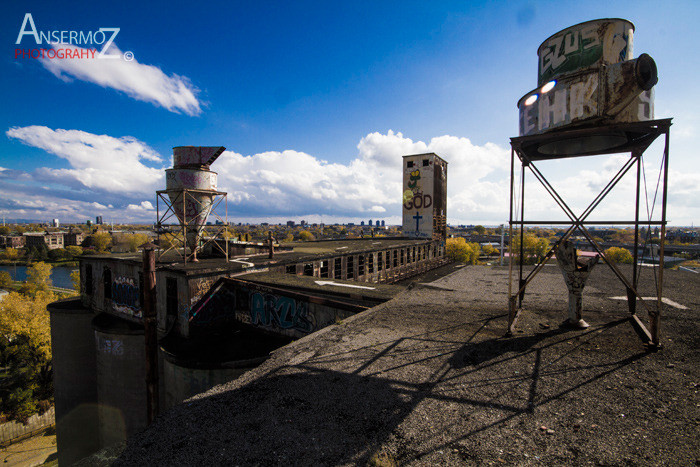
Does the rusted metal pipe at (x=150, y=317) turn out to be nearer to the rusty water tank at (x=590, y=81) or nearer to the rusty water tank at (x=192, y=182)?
the rusty water tank at (x=192, y=182)

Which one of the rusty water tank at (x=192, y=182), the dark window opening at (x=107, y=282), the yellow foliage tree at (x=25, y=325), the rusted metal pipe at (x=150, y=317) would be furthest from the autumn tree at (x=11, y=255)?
the rusted metal pipe at (x=150, y=317)

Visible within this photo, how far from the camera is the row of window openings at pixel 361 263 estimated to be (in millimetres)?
20281

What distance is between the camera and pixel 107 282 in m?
19.8

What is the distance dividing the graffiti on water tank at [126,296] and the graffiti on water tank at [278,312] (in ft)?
28.2

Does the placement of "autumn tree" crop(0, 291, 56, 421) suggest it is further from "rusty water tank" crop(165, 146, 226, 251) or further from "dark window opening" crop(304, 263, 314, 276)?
"dark window opening" crop(304, 263, 314, 276)

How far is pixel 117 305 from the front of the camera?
753 inches

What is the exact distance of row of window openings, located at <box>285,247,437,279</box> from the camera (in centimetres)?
2028

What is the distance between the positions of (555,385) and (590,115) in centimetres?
591

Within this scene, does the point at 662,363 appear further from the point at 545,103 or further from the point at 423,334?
the point at 545,103

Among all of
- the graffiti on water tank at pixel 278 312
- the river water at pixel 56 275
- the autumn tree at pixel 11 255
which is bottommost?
the river water at pixel 56 275

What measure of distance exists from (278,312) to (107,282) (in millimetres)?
14909

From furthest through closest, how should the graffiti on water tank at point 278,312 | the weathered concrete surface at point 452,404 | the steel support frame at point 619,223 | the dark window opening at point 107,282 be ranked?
the dark window opening at point 107,282, the graffiti on water tank at point 278,312, the steel support frame at point 619,223, the weathered concrete surface at point 452,404

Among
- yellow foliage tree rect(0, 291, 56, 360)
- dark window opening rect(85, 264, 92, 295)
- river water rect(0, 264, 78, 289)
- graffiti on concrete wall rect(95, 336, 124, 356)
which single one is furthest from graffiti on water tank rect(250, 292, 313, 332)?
river water rect(0, 264, 78, 289)

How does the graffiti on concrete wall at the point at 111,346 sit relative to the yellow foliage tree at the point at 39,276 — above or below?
above
